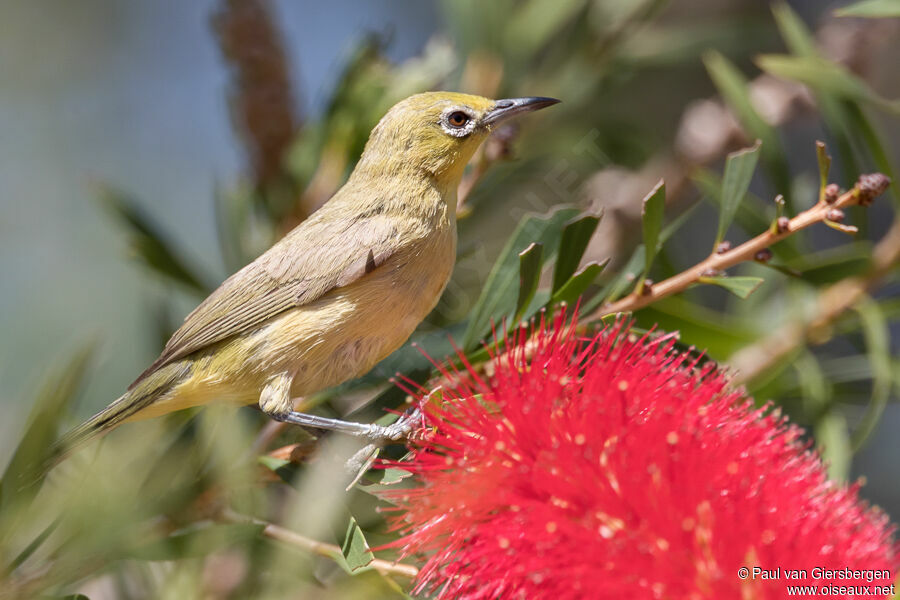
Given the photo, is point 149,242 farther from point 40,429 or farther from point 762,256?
point 762,256

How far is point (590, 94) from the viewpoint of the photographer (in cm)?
294

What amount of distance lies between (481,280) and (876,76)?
282cm

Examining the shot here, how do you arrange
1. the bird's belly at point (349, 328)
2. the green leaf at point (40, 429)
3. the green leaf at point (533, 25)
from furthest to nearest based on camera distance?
the green leaf at point (533, 25), the bird's belly at point (349, 328), the green leaf at point (40, 429)

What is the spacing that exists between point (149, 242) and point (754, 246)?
161 cm

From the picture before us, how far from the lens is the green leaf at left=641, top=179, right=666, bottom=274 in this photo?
1.74 m

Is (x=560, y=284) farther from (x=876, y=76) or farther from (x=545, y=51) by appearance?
(x=876, y=76)

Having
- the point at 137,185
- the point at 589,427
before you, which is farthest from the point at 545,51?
the point at 137,185

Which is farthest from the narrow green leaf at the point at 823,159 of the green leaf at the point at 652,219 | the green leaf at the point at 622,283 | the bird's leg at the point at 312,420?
the bird's leg at the point at 312,420

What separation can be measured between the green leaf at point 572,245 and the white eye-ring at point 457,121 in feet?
2.36

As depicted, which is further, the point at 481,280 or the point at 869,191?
the point at 481,280

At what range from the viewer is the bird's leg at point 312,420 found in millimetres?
1771

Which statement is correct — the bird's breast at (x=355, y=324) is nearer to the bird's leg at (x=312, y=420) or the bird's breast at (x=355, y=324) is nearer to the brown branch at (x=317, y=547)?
the bird's leg at (x=312, y=420)

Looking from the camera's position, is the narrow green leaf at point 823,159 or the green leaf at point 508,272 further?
the green leaf at point 508,272

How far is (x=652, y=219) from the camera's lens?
1.78m
